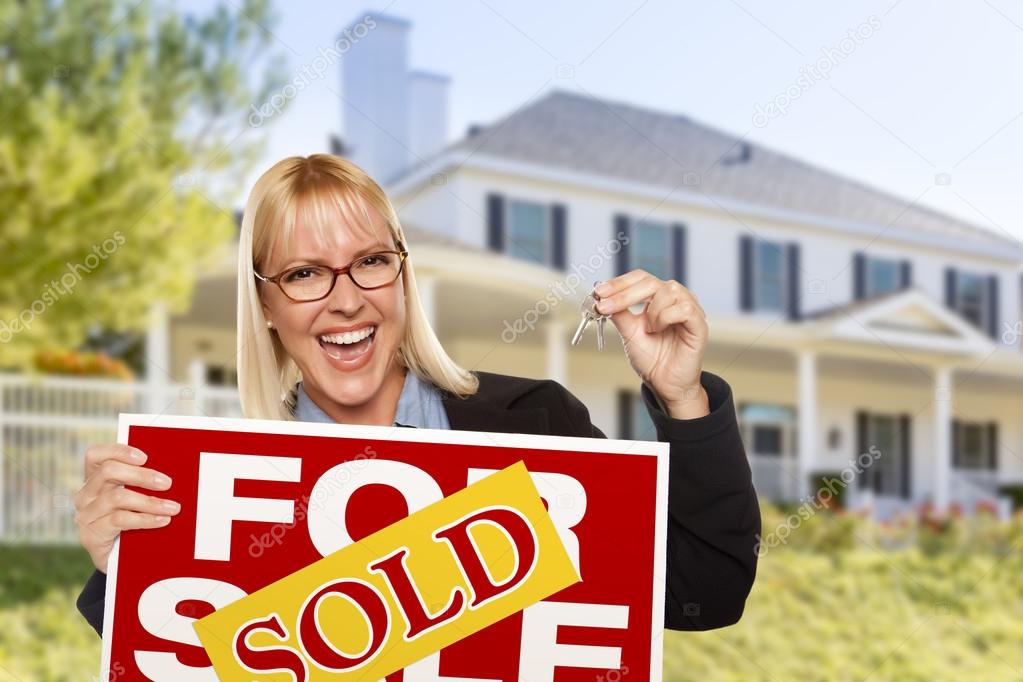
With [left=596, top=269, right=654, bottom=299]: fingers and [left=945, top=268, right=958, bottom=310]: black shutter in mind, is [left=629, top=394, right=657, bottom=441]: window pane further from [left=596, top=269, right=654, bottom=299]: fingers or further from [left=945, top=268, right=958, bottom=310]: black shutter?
[left=596, top=269, right=654, bottom=299]: fingers

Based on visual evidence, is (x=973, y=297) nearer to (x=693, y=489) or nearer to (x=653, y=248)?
(x=653, y=248)

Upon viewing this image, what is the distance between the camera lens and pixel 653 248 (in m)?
15.5

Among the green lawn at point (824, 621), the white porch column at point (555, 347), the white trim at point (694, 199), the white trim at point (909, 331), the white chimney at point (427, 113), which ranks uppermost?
the white chimney at point (427, 113)

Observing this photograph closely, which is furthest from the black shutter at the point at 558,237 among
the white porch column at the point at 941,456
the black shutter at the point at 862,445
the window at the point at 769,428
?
the white porch column at the point at 941,456

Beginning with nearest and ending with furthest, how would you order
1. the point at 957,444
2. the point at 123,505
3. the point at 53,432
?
the point at 123,505 < the point at 53,432 < the point at 957,444

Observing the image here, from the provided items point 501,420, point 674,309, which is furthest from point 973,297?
point 674,309

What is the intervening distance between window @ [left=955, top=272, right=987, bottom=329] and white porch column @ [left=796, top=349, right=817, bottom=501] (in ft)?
15.4

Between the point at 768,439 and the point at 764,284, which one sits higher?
the point at 764,284

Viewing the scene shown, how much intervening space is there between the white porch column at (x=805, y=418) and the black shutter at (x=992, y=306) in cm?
495

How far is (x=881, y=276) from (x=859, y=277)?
1.72 ft

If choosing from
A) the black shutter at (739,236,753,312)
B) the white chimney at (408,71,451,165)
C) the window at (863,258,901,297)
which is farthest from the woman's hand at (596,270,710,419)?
the window at (863,258,901,297)

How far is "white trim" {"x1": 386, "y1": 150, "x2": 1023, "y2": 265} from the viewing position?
1423cm

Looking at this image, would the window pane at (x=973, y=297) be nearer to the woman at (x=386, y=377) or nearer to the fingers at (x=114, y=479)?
the woman at (x=386, y=377)

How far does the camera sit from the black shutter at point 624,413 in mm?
15570
